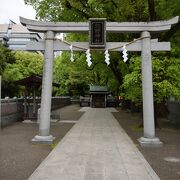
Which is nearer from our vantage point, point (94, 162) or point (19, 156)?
point (94, 162)

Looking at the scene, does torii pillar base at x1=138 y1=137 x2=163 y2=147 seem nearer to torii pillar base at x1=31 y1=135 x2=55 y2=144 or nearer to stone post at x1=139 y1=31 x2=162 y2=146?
stone post at x1=139 y1=31 x2=162 y2=146

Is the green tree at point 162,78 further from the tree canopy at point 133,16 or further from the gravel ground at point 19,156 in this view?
the gravel ground at point 19,156

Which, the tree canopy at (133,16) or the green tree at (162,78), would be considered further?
the tree canopy at (133,16)

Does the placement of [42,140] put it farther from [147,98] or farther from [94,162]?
[147,98]

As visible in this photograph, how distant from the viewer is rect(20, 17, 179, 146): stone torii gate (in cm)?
1377

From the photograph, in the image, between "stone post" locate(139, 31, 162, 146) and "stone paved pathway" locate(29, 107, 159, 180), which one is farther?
"stone post" locate(139, 31, 162, 146)

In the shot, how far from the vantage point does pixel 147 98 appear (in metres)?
13.8

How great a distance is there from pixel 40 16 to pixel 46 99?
494 inches

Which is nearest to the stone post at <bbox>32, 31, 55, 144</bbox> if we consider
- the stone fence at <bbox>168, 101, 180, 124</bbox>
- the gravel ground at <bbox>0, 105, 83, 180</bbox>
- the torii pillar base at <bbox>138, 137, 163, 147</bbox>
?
the gravel ground at <bbox>0, 105, 83, 180</bbox>

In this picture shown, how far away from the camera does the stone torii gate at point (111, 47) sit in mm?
13773

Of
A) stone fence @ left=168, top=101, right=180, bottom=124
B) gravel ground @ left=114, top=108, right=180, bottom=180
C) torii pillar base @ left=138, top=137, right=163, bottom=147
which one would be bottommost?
gravel ground @ left=114, top=108, right=180, bottom=180

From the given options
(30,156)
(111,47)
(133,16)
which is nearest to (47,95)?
(111,47)

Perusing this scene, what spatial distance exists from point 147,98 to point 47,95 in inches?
156

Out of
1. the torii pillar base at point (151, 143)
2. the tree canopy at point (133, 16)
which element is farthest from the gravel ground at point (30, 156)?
the tree canopy at point (133, 16)
